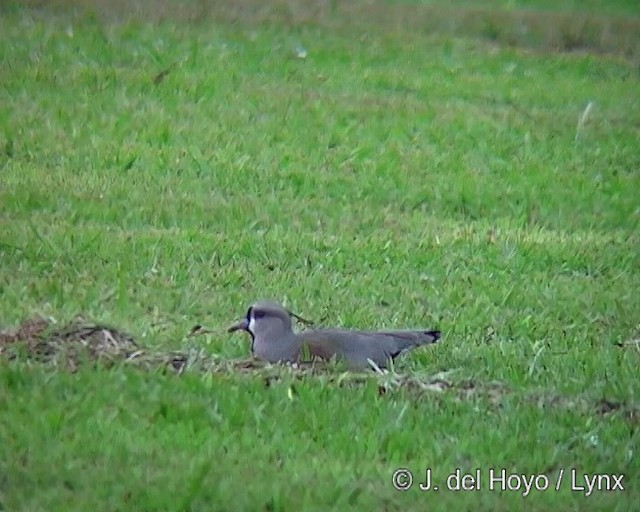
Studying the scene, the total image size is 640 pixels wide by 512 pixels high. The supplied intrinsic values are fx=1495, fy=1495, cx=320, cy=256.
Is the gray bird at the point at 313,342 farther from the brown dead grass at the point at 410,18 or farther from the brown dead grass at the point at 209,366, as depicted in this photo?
the brown dead grass at the point at 410,18

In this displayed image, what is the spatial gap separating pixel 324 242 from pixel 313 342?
96.6 inches

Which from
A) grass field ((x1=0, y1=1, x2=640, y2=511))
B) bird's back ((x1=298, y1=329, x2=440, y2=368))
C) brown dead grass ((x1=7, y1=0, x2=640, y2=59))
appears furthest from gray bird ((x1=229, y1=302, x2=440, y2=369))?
brown dead grass ((x1=7, y1=0, x2=640, y2=59))

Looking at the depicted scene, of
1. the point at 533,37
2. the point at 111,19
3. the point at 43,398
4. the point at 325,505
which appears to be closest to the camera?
the point at 325,505

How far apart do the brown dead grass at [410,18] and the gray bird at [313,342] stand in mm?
7853

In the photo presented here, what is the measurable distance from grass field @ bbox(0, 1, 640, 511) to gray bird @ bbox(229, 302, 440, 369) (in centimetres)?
14

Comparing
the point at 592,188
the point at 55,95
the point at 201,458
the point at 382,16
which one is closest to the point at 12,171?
the point at 55,95

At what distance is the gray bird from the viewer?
22.4ft

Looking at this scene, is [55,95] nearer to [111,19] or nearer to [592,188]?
[111,19]

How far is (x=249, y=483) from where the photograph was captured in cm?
540

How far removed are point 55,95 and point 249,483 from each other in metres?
6.93

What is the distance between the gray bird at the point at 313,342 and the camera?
6820 millimetres

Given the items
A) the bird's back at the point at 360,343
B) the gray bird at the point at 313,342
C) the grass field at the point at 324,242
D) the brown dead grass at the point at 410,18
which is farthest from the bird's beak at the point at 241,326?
the brown dead grass at the point at 410,18

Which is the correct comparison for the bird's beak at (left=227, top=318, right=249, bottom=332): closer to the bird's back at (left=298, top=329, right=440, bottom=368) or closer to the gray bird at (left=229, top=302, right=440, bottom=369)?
the gray bird at (left=229, top=302, right=440, bottom=369)

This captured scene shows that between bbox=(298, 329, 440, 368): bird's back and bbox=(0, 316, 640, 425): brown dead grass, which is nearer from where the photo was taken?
bbox=(0, 316, 640, 425): brown dead grass
